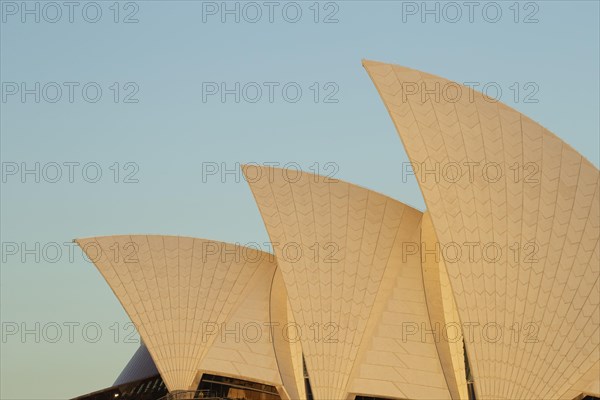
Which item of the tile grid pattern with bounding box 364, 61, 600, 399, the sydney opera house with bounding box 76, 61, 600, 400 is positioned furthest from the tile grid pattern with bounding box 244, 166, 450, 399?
the tile grid pattern with bounding box 364, 61, 600, 399

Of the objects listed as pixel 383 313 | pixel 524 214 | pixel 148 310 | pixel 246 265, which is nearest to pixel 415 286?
pixel 383 313

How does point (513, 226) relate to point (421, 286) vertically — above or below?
above

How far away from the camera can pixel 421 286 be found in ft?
121

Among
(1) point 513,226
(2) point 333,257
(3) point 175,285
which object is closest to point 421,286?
(2) point 333,257

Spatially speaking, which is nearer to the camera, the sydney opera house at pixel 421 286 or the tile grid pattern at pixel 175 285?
the sydney opera house at pixel 421 286

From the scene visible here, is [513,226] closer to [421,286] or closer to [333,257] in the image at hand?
[421,286]

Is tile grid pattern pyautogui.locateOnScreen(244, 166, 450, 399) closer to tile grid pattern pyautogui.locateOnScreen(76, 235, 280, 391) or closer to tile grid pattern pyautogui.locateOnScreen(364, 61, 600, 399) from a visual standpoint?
tile grid pattern pyautogui.locateOnScreen(364, 61, 600, 399)

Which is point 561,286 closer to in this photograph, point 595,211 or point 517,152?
point 595,211

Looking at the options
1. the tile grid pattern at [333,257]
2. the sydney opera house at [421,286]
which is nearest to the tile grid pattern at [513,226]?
the sydney opera house at [421,286]

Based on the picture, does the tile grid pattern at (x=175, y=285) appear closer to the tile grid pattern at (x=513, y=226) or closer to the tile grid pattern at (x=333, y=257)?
the tile grid pattern at (x=333, y=257)

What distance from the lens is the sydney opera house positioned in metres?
33.1

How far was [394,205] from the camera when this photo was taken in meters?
38.4

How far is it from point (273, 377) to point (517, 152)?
12875mm

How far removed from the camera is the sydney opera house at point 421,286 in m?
33.1
